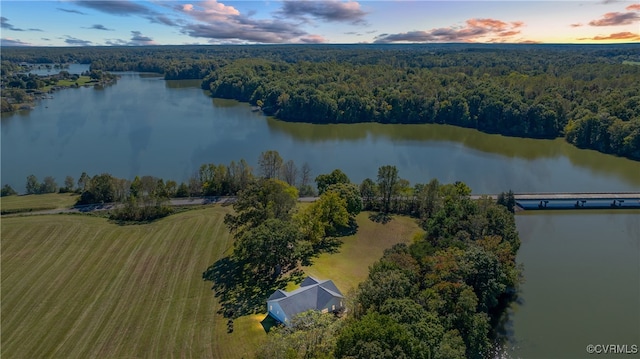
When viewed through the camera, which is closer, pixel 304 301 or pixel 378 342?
pixel 378 342

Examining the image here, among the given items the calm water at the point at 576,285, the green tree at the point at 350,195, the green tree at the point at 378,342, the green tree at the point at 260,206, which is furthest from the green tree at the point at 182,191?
the calm water at the point at 576,285

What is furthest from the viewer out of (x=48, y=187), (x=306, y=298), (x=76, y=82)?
(x=76, y=82)

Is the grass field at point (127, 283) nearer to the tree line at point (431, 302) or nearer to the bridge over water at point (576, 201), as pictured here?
the tree line at point (431, 302)

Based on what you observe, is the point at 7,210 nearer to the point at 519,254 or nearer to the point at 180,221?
the point at 180,221

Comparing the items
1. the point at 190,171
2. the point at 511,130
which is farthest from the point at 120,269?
the point at 511,130

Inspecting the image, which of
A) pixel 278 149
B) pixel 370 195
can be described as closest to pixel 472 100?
pixel 278 149

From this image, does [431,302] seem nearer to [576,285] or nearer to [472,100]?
[576,285]
